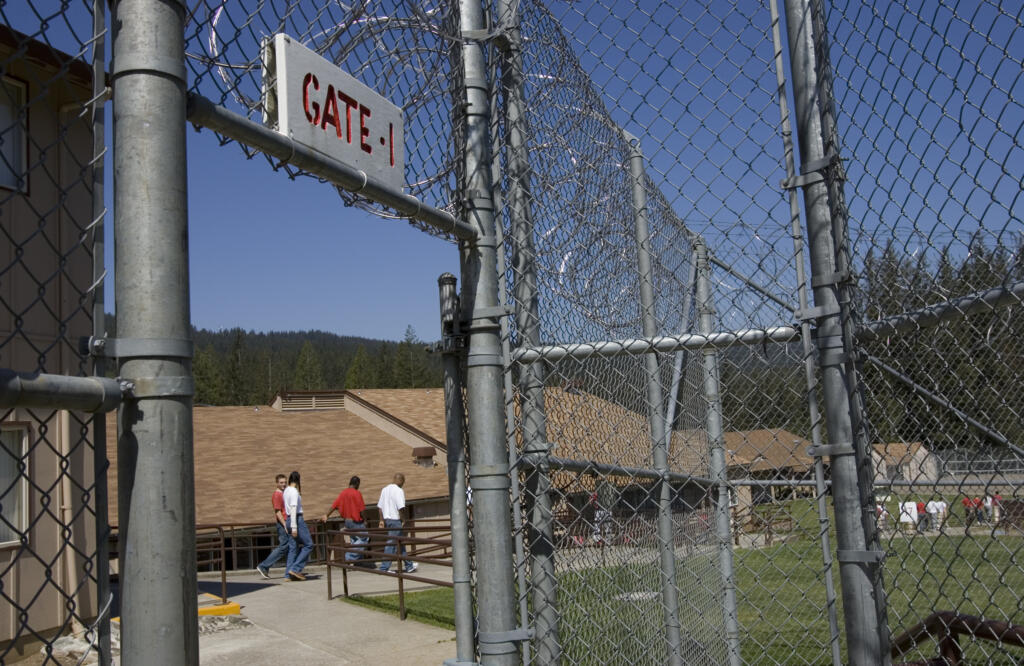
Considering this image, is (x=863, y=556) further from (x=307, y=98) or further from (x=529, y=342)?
(x=307, y=98)

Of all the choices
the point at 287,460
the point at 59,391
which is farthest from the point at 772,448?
the point at 287,460

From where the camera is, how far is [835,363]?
8.02 ft

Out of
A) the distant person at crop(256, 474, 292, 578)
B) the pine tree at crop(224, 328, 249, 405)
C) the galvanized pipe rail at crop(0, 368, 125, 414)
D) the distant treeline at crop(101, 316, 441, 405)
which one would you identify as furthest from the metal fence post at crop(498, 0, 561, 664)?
the pine tree at crop(224, 328, 249, 405)

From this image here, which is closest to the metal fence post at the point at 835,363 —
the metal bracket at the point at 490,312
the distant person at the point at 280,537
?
the metal bracket at the point at 490,312

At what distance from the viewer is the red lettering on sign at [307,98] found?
7.12ft

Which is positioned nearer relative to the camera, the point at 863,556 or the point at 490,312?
the point at 863,556

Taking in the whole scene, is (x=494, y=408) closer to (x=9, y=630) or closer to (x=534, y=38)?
(x=534, y=38)

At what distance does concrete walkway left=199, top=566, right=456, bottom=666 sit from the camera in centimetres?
795

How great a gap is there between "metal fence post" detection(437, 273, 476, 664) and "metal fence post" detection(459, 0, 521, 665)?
52mm

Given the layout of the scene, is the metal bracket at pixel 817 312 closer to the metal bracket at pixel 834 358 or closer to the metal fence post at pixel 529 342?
the metal bracket at pixel 834 358

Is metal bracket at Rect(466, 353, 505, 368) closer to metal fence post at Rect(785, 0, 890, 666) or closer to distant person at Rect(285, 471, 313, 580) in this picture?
metal fence post at Rect(785, 0, 890, 666)

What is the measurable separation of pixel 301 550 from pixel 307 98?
12.9m

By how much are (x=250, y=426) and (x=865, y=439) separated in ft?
87.4

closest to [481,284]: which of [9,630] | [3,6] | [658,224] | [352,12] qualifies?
[352,12]
